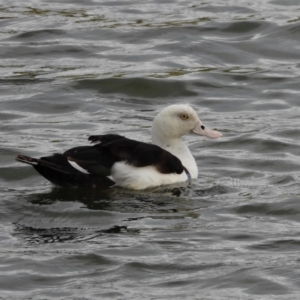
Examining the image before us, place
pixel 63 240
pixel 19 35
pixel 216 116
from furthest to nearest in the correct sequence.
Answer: pixel 19 35
pixel 216 116
pixel 63 240

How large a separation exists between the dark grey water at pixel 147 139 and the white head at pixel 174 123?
0.56 metres

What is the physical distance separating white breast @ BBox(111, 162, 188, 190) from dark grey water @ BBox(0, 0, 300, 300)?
107 mm

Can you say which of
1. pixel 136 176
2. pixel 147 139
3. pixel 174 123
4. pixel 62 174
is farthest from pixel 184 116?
pixel 62 174

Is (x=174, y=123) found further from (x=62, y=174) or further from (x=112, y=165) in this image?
(x=62, y=174)

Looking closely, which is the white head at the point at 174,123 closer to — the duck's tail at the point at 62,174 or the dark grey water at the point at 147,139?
the dark grey water at the point at 147,139

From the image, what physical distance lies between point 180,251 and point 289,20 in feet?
33.4

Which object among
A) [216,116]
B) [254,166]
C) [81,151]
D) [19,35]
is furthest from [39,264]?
[19,35]

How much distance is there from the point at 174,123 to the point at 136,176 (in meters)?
0.97

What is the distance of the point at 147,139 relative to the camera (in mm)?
12594

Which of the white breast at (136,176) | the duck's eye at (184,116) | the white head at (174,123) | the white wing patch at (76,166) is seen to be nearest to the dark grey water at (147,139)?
the white breast at (136,176)

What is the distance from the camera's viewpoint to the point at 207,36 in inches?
687

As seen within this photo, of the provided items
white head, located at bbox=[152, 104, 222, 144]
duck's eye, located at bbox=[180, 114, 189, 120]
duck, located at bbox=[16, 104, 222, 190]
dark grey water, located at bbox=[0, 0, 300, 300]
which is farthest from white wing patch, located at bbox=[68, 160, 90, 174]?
duck's eye, located at bbox=[180, 114, 189, 120]

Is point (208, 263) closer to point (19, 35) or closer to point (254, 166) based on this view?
point (254, 166)

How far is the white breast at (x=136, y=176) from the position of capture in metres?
10.4
